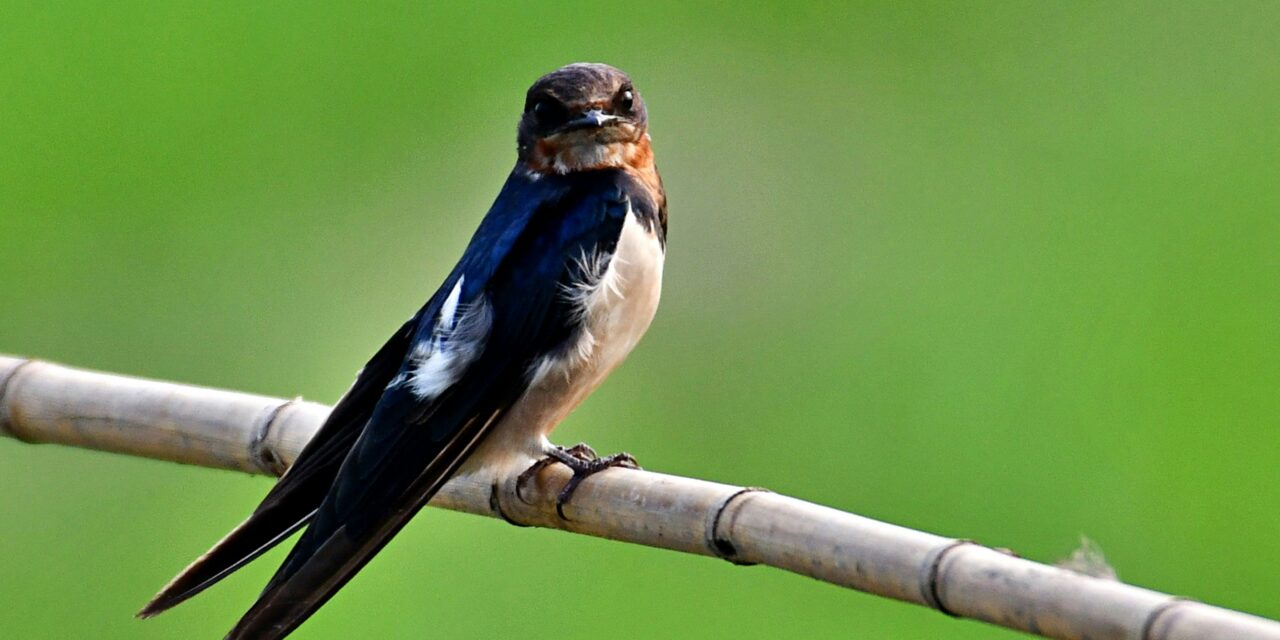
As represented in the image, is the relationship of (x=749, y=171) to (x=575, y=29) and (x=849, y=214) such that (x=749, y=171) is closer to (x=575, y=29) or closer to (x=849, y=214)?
(x=849, y=214)

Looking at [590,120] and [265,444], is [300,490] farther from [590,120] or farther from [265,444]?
[590,120]

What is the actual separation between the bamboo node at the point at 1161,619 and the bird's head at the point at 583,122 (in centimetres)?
92

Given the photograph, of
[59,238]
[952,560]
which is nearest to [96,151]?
[59,238]

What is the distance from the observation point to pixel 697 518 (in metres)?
1.59

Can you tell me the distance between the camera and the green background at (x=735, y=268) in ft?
9.62

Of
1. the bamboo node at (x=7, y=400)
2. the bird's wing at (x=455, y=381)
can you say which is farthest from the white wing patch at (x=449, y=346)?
the bamboo node at (x=7, y=400)

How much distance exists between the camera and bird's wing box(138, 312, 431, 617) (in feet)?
5.66

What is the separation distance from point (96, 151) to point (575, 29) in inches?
41.8

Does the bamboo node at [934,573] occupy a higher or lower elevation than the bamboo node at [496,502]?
higher

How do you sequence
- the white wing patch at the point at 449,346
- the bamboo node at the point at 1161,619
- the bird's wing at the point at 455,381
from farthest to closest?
the white wing patch at the point at 449,346 → the bird's wing at the point at 455,381 → the bamboo node at the point at 1161,619

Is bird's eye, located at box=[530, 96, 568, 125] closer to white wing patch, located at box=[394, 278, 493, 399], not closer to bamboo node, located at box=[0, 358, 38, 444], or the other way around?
white wing patch, located at box=[394, 278, 493, 399]

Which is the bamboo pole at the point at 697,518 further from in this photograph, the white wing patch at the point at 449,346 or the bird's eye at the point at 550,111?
the bird's eye at the point at 550,111

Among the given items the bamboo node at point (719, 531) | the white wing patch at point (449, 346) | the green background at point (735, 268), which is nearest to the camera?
the bamboo node at point (719, 531)

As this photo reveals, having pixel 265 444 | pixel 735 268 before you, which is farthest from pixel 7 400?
pixel 735 268
